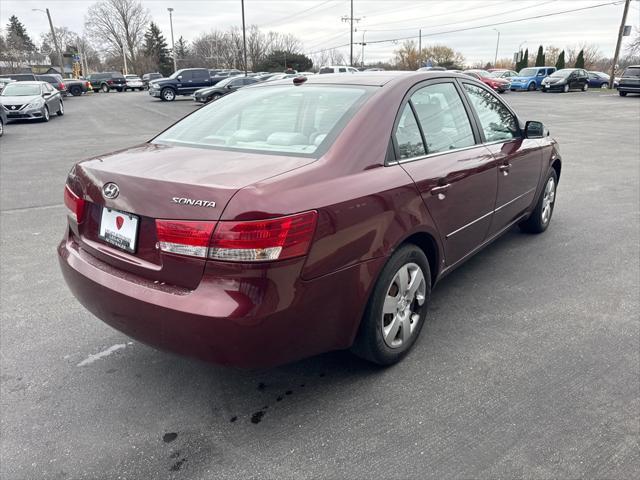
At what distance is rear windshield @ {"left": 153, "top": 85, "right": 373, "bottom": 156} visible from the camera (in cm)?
264

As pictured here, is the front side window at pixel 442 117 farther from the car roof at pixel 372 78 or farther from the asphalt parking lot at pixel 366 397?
the asphalt parking lot at pixel 366 397

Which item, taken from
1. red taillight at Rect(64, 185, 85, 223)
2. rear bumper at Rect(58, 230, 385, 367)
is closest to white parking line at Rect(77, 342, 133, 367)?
rear bumper at Rect(58, 230, 385, 367)

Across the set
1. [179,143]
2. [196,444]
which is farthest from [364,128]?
[196,444]

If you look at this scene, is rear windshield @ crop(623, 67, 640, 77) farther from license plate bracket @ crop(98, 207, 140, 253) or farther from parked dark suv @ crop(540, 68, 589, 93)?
license plate bracket @ crop(98, 207, 140, 253)

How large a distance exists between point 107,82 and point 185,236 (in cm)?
4801

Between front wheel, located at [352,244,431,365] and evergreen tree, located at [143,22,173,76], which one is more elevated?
evergreen tree, located at [143,22,173,76]

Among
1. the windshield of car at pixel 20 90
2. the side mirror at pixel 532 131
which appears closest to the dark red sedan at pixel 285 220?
the side mirror at pixel 532 131

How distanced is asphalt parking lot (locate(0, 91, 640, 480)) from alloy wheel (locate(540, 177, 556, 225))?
3.15 ft

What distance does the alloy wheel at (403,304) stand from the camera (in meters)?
2.72

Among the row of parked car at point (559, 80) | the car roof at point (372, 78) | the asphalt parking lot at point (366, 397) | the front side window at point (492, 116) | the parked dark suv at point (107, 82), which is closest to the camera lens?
the asphalt parking lot at point (366, 397)

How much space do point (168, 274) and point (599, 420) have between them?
2.18m

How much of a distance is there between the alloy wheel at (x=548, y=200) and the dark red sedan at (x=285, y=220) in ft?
6.48

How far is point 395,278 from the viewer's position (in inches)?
106

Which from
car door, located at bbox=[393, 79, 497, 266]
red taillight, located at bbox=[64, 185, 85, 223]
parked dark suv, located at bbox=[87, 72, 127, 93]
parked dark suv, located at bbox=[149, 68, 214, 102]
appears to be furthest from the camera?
parked dark suv, located at bbox=[87, 72, 127, 93]
